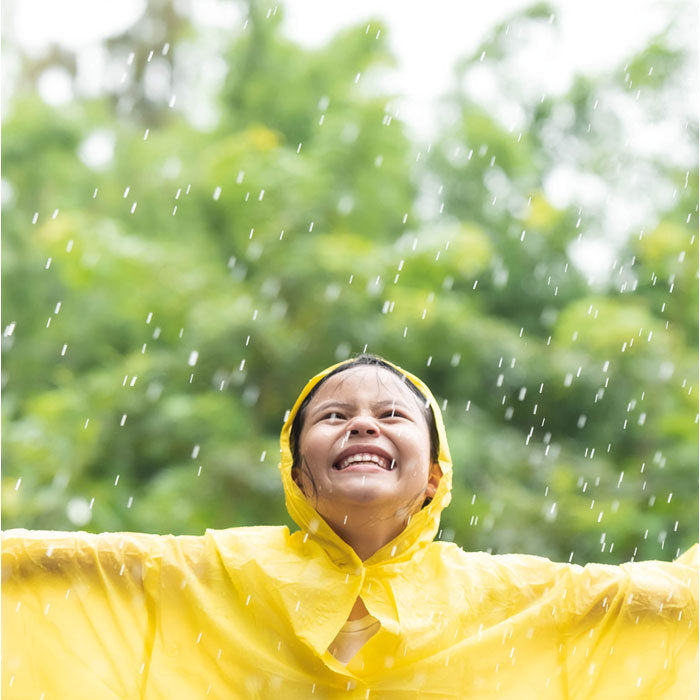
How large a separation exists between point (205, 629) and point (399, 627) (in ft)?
1.25

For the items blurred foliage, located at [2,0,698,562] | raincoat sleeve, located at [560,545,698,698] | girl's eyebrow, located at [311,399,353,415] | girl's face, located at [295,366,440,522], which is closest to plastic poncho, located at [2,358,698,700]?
raincoat sleeve, located at [560,545,698,698]

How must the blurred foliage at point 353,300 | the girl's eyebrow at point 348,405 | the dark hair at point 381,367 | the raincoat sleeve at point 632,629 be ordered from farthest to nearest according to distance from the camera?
1. the blurred foliage at point 353,300
2. the dark hair at point 381,367
3. the girl's eyebrow at point 348,405
4. the raincoat sleeve at point 632,629

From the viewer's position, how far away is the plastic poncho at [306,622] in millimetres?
1660

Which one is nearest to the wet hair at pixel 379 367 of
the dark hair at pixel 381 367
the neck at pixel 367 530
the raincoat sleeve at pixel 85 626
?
the dark hair at pixel 381 367

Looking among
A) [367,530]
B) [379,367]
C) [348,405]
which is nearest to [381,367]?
[379,367]

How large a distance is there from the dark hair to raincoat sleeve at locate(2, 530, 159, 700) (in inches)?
15.6

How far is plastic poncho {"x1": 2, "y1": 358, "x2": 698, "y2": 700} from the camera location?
1.66 metres

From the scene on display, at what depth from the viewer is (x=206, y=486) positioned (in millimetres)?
5340

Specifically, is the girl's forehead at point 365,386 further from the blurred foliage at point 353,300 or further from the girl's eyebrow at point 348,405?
the blurred foliage at point 353,300

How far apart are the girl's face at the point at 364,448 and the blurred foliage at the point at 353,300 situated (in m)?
3.29

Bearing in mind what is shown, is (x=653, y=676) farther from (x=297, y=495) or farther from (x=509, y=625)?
(x=297, y=495)

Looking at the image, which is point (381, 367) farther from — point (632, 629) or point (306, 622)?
point (632, 629)

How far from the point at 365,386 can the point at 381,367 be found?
0.09 m

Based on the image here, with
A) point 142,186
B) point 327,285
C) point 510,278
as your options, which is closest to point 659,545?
point 510,278
